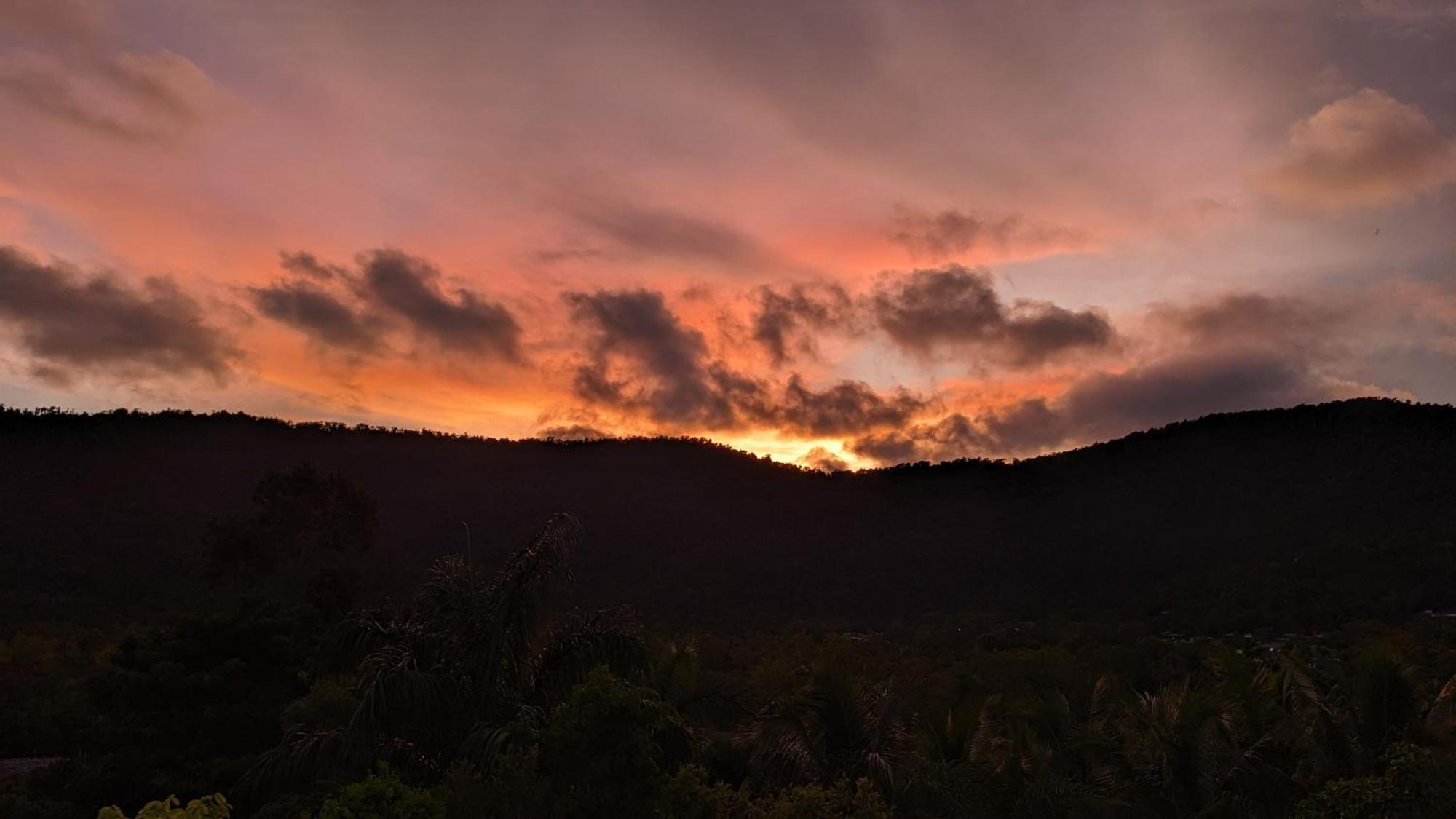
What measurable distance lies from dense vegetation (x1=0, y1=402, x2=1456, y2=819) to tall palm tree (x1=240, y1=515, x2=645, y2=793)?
57 millimetres

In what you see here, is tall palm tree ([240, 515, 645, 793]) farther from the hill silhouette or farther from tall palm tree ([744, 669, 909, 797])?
the hill silhouette

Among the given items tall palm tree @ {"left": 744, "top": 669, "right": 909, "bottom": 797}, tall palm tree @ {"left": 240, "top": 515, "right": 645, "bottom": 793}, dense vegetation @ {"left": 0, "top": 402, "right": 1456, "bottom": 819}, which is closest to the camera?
tall palm tree @ {"left": 240, "top": 515, "right": 645, "bottom": 793}

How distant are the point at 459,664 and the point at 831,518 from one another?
76.3 meters

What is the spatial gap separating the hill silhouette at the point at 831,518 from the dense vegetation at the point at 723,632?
0.35 metres

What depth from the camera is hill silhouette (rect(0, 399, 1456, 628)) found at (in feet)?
207

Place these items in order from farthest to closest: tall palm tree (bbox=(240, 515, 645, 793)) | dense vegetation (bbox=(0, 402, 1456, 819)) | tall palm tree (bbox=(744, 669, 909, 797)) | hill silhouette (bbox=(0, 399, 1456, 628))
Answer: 1. hill silhouette (bbox=(0, 399, 1456, 628))
2. tall palm tree (bbox=(744, 669, 909, 797))
3. dense vegetation (bbox=(0, 402, 1456, 819))
4. tall palm tree (bbox=(240, 515, 645, 793))

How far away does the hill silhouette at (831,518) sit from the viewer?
6297 cm

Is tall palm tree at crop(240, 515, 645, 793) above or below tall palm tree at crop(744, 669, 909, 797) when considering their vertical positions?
above

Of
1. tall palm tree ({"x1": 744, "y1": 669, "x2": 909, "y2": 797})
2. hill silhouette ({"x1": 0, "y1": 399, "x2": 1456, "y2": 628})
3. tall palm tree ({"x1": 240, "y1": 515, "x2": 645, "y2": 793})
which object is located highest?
hill silhouette ({"x1": 0, "y1": 399, "x2": 1456, "y2": 628})

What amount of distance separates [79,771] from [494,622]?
49.3 feet

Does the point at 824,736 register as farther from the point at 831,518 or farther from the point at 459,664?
the point at 831,518

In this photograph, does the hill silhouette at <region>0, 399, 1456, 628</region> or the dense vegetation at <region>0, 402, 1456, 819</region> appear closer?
the dense vegetation at <region>0, 402, 1456, 819</region>

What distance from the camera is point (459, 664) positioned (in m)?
16.8

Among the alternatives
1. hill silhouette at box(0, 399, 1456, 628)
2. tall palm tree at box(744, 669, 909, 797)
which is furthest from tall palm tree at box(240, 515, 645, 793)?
hill silhouette at box(0, 399, 1456, 628)
